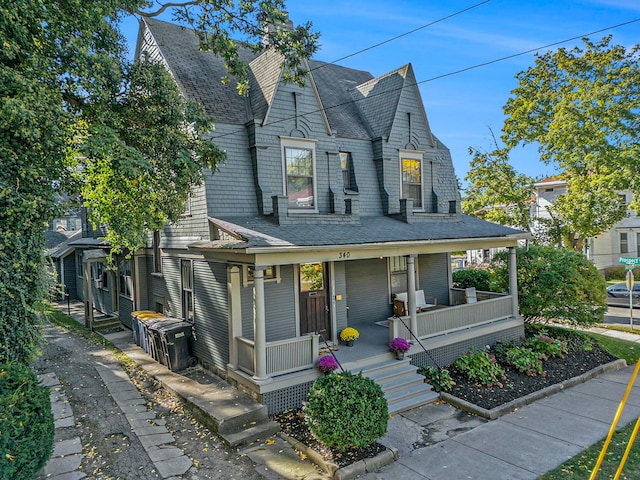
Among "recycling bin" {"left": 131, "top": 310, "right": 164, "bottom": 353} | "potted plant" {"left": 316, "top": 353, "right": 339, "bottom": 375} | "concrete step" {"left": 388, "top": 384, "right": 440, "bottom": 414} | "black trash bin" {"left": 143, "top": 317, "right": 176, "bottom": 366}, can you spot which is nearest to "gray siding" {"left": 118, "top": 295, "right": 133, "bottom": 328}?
"recycling bin" {"left": 131, "top": 310, "right": 164, "bottom": 353}

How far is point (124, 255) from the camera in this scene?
51.0 feet

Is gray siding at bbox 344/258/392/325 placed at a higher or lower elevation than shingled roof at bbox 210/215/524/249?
lower

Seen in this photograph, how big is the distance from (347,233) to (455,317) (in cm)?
433

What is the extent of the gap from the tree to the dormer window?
12.9m

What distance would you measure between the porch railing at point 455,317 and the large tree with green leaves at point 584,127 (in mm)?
13410

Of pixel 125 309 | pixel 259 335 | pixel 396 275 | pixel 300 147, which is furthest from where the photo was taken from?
pixel 125 309

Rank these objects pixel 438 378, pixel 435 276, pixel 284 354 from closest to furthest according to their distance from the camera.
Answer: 1. pixel 284 354
2. pixel 438 378
3. pixel 435 276

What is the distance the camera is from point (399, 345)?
1014 centimetres

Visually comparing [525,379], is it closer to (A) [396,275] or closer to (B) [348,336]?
(B) [348,336]

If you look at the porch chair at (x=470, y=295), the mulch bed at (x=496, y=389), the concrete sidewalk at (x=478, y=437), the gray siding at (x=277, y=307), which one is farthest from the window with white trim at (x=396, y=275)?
the concrete sidewalk at (x=478, y=437)

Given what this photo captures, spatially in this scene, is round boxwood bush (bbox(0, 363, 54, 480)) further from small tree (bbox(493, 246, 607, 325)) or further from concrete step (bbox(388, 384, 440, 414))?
small tree (bbox(493, 246, 607, 325))

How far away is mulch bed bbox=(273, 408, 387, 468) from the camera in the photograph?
6625 millimetres

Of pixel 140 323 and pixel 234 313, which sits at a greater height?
pixel 234 313

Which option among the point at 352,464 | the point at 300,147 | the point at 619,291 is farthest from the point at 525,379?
the point at 619,291
